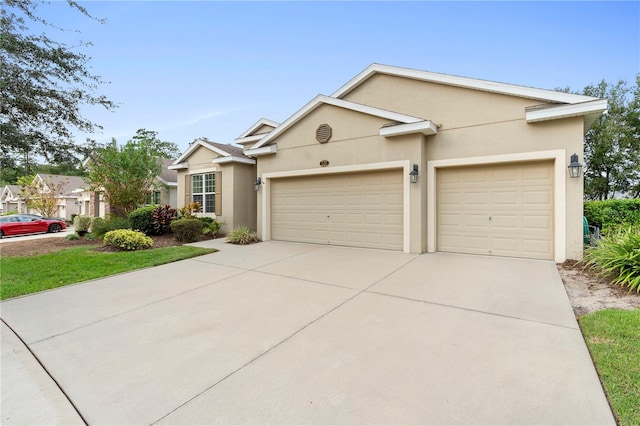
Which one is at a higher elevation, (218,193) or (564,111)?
(564,111)

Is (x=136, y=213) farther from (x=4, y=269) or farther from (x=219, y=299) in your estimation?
(x=219, y=299)

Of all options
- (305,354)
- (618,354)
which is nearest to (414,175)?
(618,354)

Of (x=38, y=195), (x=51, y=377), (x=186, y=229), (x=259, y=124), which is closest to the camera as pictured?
(x=51, y=377)

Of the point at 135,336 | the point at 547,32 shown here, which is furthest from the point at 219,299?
the point at 547,32

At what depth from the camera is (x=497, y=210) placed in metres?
7.52

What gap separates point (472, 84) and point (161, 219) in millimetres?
12571

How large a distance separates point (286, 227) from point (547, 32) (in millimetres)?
10918

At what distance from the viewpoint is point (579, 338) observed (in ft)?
10.6

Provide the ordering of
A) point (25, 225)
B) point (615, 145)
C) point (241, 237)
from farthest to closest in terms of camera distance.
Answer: point (25, 225)
point (615, 145)
point (241, 237)

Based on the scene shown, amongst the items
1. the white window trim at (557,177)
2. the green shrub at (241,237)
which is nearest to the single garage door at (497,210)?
the white window trim at (557,177)

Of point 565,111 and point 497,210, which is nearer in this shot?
point 565,111

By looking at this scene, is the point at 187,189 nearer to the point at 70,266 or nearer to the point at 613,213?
the point at 70,266

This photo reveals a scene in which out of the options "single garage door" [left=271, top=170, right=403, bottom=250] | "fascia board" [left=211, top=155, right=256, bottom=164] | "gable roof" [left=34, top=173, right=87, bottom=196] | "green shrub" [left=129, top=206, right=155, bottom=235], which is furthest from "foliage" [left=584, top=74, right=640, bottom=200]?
"gable roof" [left=34, top=173, right=87, bottom=196]

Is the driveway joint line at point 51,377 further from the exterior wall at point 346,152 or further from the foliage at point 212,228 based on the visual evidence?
the foliage at point 212,228
